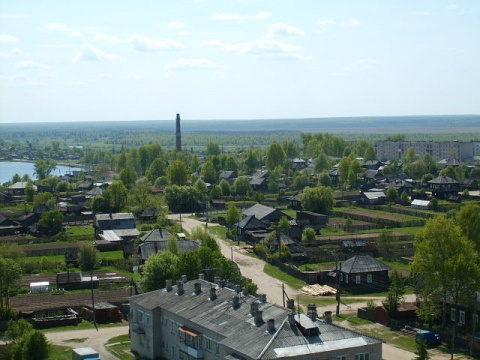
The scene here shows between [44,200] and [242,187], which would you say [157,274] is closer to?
[44,200]

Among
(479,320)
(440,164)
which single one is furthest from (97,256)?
(440,164)

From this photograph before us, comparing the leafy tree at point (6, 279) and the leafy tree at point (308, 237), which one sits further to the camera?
the leafy tree at point (308, 237)

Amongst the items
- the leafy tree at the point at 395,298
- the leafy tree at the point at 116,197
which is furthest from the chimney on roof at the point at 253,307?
the leafy tree at the point at 116,197

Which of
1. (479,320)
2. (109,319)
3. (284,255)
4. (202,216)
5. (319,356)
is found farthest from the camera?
(202,216)

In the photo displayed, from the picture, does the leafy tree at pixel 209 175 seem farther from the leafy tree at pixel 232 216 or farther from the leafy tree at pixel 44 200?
the leafy tree at pixel 232 216

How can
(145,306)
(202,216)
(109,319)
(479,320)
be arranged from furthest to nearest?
(202,216), (109,319), (479,320), (145,306)

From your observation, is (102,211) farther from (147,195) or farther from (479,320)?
(479,320)

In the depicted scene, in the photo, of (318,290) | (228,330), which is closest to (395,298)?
(318,290)

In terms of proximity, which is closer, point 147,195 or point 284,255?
point 284,255
